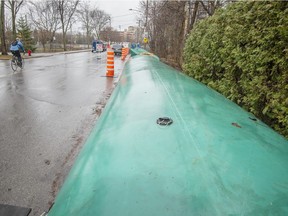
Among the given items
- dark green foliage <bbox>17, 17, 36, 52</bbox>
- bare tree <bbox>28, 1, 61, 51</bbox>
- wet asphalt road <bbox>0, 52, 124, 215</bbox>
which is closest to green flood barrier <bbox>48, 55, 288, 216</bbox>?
wet asphalt road <bbox>0, 52, 124, 215</bbox>

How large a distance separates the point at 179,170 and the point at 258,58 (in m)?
2.78

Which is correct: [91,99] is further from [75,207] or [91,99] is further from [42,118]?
[75,207]

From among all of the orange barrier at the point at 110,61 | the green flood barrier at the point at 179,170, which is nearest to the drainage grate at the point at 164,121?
the green flood barrier at the point at 179,170

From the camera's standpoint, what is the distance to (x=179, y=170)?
1271mm

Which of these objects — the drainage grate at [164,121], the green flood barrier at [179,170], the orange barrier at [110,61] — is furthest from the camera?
the orange barrier at [110,61]

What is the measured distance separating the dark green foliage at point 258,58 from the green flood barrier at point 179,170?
1.33m

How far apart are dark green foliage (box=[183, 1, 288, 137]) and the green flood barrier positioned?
133 centimetres

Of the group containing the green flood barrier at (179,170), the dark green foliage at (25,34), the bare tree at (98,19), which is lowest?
the green flood barrier at (179,170)

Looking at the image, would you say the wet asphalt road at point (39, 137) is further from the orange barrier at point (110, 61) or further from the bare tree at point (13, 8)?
the bare tree at point (13, 8)

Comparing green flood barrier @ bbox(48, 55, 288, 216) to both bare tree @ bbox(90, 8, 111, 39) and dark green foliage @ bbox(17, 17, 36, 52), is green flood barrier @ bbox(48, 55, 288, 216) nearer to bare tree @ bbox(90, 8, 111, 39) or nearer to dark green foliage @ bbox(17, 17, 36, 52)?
dark green foliage @ bbox(17, 17, 36, 52)

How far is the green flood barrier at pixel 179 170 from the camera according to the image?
1073 millimetres

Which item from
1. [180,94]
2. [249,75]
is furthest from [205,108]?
[249,75]

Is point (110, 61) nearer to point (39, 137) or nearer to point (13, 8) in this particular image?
point (39, 137)

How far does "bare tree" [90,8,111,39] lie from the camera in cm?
7261
